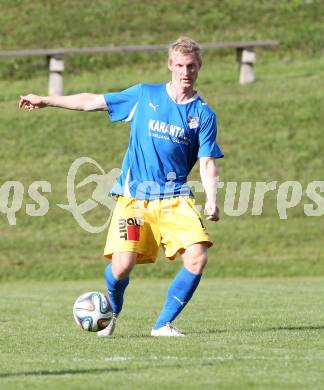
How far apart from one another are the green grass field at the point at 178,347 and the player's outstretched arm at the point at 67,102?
5.68 feet

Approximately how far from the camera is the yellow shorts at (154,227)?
8.88 m

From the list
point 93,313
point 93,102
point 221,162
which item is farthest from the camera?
point 221,162

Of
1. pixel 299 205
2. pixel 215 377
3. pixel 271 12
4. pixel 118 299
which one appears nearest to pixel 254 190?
pixel 299 205

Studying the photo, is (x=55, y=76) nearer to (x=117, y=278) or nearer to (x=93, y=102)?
(x=93, y=102)

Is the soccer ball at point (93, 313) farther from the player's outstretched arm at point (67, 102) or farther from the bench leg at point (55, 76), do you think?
the bench leg at point (55, 76)

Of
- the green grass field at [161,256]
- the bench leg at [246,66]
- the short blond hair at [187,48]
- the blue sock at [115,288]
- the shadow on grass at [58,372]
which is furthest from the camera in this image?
the bench leg at [246,66]

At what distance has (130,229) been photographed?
895 centimetres

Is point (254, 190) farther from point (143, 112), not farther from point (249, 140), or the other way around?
point (143, 112)

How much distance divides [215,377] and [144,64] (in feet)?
65.0

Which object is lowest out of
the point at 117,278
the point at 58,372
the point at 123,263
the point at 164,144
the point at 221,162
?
the point at 221,162

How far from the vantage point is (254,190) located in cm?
2014

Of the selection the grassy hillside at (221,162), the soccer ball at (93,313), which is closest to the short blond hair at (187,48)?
the soccer ball at (93,313)

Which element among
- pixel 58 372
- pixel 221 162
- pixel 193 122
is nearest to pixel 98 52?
pixel 221 162

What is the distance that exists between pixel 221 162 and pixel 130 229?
11.7 m
